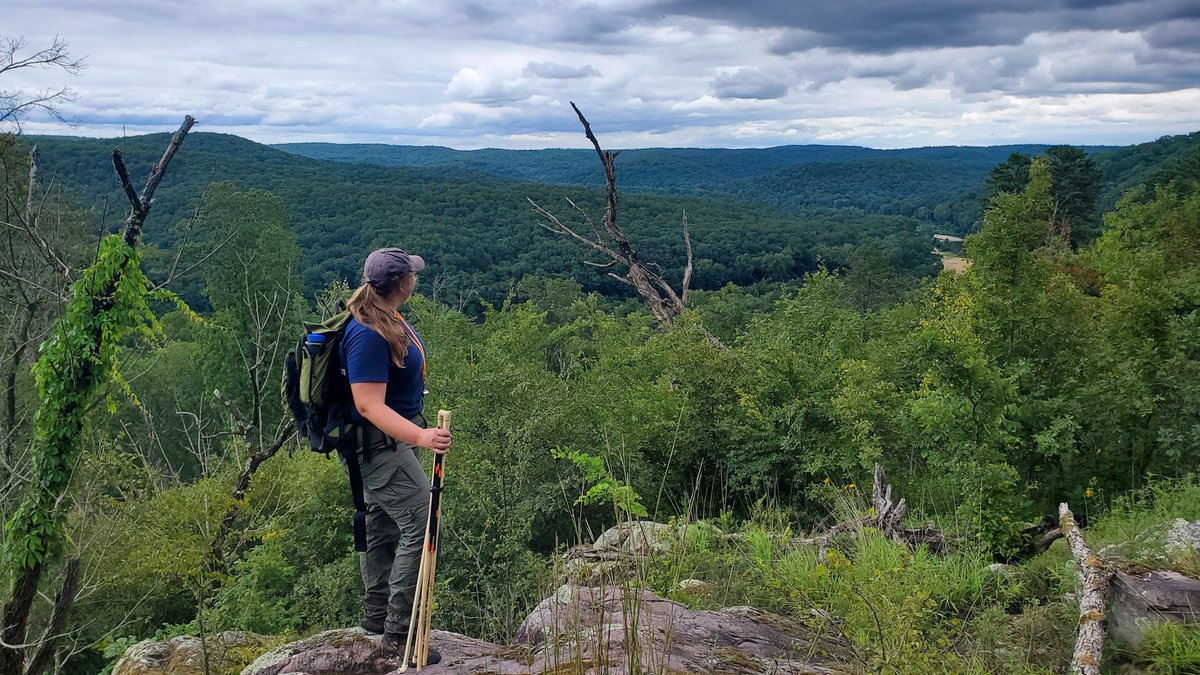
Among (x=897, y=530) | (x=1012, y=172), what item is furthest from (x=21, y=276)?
(x=1012, y=172)

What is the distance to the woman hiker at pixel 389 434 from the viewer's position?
3.29m

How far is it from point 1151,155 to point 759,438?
102136 mm

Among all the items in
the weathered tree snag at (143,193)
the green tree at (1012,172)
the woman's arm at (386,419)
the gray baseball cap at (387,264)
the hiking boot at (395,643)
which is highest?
the green tree at (1012,172)

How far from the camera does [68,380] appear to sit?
8.22 m

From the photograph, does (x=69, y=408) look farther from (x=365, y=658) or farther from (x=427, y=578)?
(x=427, y=578)

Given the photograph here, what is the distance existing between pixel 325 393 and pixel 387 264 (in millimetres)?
666

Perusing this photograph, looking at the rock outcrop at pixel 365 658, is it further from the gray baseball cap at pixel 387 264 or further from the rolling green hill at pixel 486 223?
the rolling green hill at pixel 486 223

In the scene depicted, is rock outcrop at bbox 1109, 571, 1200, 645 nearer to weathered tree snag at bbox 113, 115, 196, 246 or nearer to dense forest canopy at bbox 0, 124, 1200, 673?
dense forest canopy at bbox 0, 124, 1200, 673

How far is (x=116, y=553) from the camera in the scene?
11.4m

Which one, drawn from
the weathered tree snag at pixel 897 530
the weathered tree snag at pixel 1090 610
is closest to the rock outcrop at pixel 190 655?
the weathered tree snag at pixel 897 530

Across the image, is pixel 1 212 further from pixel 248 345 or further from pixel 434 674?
pixel 434 674

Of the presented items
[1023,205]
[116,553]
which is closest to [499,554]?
[1023,205]

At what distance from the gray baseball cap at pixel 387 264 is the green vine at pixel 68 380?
20.8 feet

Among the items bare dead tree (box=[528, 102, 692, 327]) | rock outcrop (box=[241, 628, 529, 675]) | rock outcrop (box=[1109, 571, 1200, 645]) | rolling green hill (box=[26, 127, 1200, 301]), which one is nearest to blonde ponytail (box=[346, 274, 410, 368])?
rock outcrop (box=[241, 628, 529, 675])
